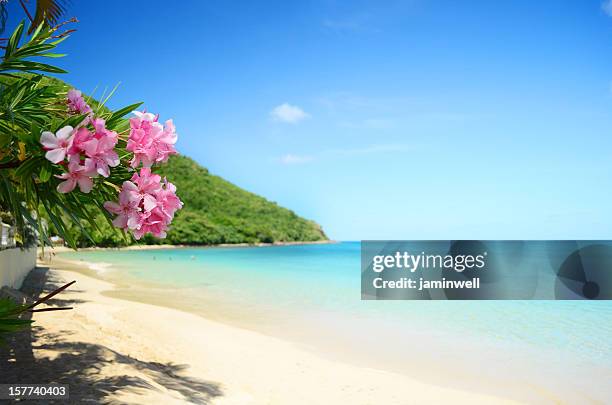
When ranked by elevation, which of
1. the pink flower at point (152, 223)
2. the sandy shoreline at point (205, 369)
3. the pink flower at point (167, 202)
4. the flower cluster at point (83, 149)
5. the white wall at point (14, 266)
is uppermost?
the flower cluster at point (83, 149)

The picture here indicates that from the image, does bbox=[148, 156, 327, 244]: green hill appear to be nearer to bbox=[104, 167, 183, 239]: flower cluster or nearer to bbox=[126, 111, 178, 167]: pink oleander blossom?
bbox=[126, 111, 178, 167]: pink oleander blossom

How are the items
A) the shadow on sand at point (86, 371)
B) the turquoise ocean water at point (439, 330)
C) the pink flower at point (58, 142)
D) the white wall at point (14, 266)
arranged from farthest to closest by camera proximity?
the white wall at point (14, 266)
the turquoise ocean water at point (439, 330)
the shadow on sand at point (86, 371)
the pink flower at point (58, 142)

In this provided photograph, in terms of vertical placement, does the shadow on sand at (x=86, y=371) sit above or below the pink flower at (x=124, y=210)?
below

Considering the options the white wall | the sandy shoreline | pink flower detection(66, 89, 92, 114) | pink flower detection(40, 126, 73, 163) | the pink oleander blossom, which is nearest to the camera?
pink flower detection(40, 126, 73, 163)

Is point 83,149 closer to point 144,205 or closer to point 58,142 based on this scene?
point 58,142

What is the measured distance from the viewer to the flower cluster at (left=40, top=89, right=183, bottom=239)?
1.62 metres

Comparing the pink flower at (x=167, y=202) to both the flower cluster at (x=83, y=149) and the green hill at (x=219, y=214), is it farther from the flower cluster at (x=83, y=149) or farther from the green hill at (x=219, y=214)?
the green hill at (x=219, y=214)

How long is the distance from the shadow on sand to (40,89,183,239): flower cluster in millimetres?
2740

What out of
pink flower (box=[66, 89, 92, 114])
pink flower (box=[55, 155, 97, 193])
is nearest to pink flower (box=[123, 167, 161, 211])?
pink flower (box=[55, 155, 97, 193])

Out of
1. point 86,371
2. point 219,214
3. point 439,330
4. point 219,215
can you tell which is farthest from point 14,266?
point 219,214

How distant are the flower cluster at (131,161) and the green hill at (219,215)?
192 feet

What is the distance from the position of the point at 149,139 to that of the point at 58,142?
0.37 metres

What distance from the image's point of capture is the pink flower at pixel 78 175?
1.62 meters

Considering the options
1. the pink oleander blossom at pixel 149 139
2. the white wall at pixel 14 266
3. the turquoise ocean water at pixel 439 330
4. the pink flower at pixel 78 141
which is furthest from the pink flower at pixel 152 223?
the white wall at pixel 14 266
